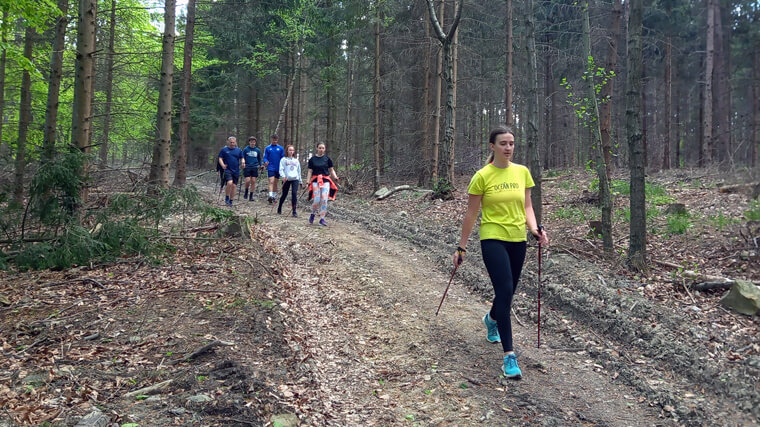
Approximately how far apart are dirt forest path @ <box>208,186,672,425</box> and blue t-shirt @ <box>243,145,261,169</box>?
846cm

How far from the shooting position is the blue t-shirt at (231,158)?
1417 centimetres

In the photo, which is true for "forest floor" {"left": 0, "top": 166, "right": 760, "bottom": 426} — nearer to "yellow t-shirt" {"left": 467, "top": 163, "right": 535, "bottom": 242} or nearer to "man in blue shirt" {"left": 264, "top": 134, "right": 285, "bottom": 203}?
"yellow t-shirt" {"left": 467, "top": 163, "right": 535, "bottom": 242}

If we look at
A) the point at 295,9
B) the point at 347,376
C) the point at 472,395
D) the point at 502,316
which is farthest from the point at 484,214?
the point at 295,9

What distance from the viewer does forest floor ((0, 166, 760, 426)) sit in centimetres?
362

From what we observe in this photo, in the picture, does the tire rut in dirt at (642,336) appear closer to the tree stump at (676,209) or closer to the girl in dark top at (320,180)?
the tree stump at (676,209)

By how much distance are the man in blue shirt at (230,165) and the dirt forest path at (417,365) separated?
727 cm

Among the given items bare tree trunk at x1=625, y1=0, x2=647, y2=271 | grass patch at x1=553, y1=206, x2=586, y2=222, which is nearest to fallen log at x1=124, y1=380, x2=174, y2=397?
bare tree trunk at x1=625, y1=0, x2=647, y2=271

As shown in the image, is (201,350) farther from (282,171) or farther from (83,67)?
(282,171)

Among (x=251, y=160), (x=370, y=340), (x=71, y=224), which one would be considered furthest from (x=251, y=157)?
(x=370, y=340)

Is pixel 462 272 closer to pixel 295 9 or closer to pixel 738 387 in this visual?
pixel 738 387

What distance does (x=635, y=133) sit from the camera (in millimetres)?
6988

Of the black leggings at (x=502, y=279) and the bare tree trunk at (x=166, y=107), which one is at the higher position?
the bare tree trunk at (x=166, y=107)

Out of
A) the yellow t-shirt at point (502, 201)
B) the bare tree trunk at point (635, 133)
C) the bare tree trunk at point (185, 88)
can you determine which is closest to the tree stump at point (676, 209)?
the bare tree trunk at point (635, 133)

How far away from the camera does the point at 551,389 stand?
4.08 m
